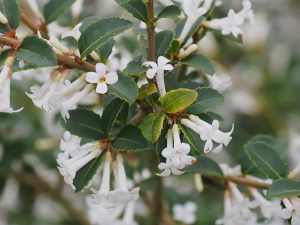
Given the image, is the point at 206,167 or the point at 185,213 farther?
the point at 185,213

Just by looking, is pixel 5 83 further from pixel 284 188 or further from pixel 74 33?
pixel 284 188

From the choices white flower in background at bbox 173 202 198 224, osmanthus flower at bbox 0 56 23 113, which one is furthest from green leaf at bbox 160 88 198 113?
white flower in background at bbox 173 202 198 224

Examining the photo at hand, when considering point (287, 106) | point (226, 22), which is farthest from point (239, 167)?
point (287, 106)

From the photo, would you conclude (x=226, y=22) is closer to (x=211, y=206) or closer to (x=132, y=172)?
(x=132, y=172)

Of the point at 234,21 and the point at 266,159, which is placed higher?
the point at 234,21

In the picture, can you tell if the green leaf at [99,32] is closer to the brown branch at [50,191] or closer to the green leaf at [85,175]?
the green leaf at [85,175]

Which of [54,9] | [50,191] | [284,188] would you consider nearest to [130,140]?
[284,188]

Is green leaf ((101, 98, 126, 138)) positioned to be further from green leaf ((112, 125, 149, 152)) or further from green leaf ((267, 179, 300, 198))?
green leaf ((267, 179, 300, 198))

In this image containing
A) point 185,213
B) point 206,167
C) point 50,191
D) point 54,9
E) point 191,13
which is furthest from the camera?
point 50,191
